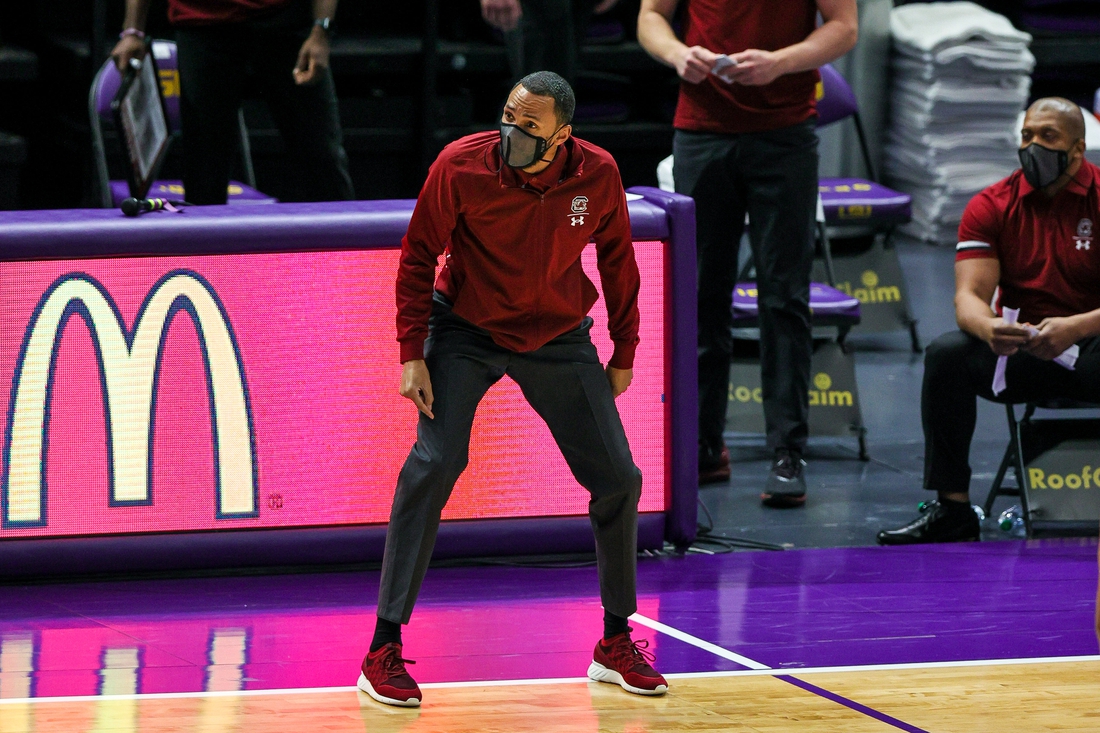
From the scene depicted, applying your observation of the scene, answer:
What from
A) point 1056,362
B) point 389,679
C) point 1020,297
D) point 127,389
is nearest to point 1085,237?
point 1020,297

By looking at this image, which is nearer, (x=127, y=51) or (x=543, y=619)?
(x=543, y=619)

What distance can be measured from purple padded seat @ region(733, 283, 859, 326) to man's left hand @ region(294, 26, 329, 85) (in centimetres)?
202

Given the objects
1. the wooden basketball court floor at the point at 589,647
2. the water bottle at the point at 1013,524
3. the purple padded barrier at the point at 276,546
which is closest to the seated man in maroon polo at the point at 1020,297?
the water bottle at the point at 1013,524

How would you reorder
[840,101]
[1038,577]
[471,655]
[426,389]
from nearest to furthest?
1. [426,389]
2. [471,655]
3. [1038,577]
4. [840,101]

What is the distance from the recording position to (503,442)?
550 cm

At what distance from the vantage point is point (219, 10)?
620 centimetres

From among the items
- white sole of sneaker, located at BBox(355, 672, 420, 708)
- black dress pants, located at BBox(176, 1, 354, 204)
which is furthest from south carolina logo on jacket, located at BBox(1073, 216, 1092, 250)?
white sole of sneaker, located at BBox(355, 672, 420, 708)

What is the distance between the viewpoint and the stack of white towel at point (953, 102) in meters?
10.3

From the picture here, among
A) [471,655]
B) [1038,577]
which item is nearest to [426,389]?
[471,655]

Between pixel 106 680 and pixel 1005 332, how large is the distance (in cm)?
317

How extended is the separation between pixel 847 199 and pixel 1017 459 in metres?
2.39

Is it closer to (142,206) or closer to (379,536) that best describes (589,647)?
(379,536)

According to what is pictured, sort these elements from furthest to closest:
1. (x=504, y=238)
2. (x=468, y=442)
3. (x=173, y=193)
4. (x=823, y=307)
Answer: (x=173, y=193) → (x=823, y=307) → (x=468, y=442) → (x=504, y=238)

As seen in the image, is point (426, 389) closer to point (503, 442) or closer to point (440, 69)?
point (503, 442)
